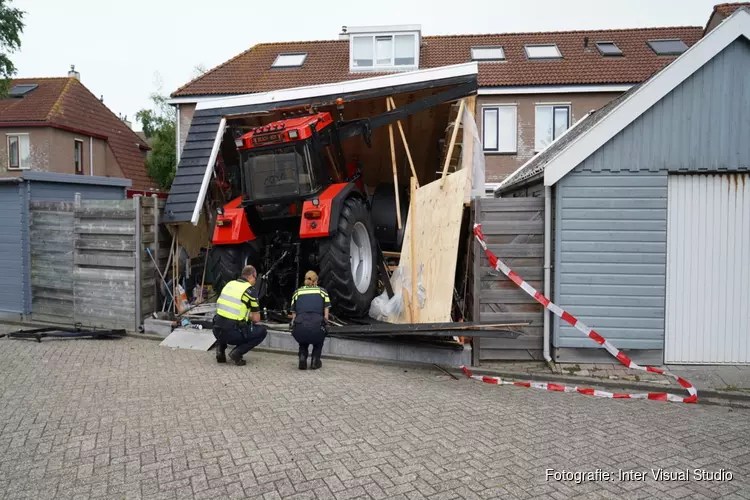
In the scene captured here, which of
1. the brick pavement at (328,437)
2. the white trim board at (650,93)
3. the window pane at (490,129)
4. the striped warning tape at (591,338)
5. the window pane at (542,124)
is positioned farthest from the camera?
the window pane at (490,129)

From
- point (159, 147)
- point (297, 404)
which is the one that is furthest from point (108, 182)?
point (159, 147)

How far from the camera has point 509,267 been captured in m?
7.18

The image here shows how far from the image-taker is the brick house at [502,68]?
1842 cm

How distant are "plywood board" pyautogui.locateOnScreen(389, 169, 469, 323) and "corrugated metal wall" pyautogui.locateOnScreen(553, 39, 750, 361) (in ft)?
4.20

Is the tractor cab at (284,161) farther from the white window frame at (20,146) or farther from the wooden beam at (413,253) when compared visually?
the white window frame at (20,146)

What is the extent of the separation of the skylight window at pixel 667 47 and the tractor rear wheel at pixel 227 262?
1759cm

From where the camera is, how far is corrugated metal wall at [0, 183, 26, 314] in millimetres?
9695

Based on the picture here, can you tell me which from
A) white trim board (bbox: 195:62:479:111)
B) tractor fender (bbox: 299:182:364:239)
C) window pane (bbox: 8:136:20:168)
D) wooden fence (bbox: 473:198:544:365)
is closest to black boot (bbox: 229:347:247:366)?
tractor fender (bbox: 299:182:364:239)

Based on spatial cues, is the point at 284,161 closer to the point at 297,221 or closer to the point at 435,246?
the point at 297,221

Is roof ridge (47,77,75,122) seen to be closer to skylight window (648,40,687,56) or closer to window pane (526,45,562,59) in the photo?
window pane (526,45,562,59)

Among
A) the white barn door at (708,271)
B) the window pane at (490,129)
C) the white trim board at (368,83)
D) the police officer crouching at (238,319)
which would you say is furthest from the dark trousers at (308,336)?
the window pane at (490,129)

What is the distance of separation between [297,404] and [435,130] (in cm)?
598

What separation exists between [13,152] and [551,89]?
71.0 ft

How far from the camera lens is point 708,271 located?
6945 millimetres
